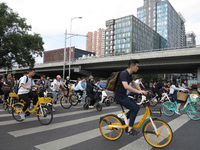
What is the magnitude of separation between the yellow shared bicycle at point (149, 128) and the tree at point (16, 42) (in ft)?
77.4

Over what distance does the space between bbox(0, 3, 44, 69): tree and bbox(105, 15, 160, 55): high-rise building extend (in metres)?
50.0

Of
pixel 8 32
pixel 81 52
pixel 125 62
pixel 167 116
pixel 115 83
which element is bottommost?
pixel 167 116

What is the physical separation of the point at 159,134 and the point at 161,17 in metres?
119

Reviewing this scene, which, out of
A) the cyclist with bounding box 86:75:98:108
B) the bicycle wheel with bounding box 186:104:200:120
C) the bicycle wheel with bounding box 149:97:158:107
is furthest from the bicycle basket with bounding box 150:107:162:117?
the bicycle wheel with bounding box 149:97:158:107

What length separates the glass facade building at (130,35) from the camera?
7561cm

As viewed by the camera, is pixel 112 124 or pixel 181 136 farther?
pixel 181 136

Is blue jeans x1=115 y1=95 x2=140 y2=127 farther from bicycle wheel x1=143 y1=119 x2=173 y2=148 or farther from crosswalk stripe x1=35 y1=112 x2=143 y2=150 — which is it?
crosswalk stripe x1=35 y1=112 x2=143 y2=150

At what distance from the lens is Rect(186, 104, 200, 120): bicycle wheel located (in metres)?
6.04

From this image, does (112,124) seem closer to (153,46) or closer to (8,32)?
(8,32)

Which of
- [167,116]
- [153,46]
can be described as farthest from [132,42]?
[167,116]

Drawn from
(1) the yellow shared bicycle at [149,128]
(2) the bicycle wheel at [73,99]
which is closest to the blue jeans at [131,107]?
(1) the yellow shared bicycle at [149,128]

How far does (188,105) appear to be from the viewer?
624cm

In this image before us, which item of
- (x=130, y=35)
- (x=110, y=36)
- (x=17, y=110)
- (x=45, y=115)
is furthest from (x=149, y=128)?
(x=110, y=36)

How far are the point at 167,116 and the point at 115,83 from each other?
431cm
